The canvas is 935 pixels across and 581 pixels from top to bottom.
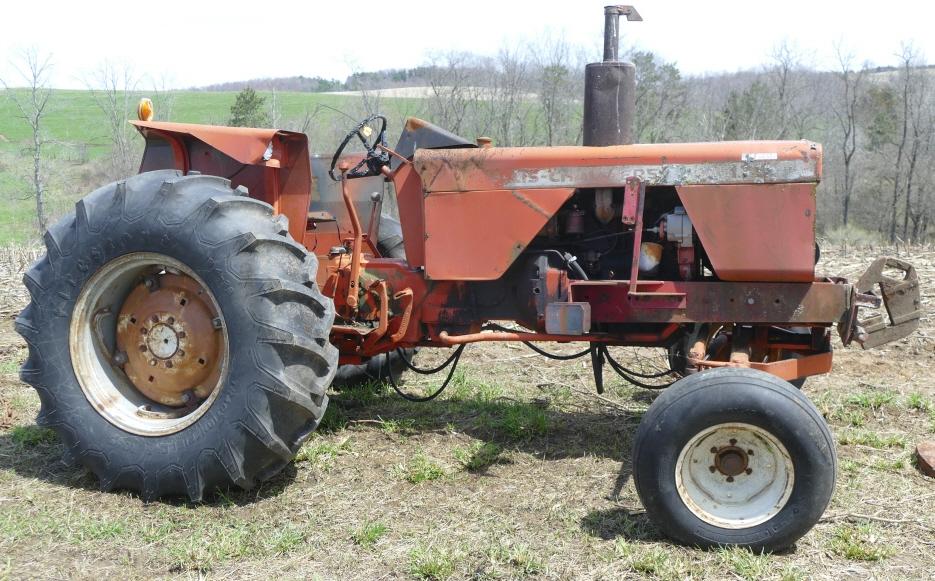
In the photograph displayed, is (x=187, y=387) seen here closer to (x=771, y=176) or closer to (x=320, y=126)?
(x=771, y=176)

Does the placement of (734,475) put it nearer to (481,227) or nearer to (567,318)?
(567,318)

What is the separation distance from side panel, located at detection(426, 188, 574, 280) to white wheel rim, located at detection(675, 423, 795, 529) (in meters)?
1.37

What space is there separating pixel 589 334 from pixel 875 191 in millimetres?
39241

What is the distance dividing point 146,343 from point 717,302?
2.80 meters

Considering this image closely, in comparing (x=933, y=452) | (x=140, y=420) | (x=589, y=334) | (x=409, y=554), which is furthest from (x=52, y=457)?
(x=933, y=452)

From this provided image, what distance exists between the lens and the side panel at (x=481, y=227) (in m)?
4.09

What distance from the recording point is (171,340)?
12.9 ft

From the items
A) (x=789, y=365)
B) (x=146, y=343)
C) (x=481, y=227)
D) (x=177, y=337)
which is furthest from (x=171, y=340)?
(x=789, y=365)

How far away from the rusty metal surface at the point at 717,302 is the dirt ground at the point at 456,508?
2.58ft

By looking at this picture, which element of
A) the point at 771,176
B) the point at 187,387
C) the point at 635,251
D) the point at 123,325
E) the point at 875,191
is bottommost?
the point at 875,191

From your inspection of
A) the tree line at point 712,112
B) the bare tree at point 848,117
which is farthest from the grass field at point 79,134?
the bare tree at point 848,117

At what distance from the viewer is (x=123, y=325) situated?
4070 mm

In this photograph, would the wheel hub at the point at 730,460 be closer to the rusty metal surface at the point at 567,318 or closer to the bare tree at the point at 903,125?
the rusty metal surface at the point at 567,318

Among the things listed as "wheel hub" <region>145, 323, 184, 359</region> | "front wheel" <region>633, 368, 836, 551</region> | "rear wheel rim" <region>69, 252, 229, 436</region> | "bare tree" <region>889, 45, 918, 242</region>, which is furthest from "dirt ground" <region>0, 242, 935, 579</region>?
"bare tree" <region>889, 45, 918, 242</region>
